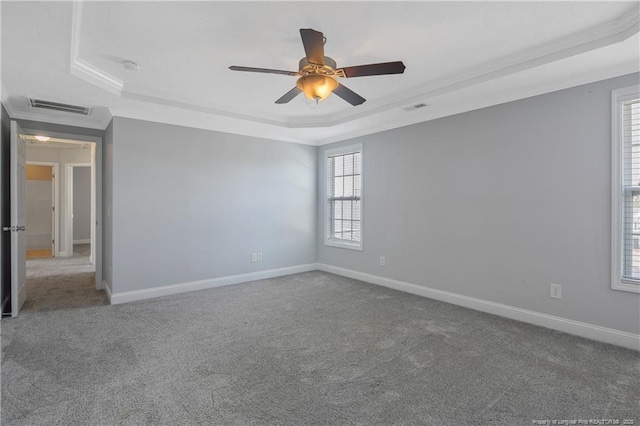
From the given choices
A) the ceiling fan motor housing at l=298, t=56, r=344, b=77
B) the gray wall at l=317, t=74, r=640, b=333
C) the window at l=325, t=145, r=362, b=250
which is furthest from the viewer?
the window at l=325, t=145, r=362, b=250

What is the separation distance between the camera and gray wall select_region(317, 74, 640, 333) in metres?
2.87

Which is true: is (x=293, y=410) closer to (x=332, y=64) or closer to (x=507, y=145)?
(x=332, y=64)

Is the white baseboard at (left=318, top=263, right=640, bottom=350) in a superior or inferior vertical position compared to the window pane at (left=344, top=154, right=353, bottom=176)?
inferior

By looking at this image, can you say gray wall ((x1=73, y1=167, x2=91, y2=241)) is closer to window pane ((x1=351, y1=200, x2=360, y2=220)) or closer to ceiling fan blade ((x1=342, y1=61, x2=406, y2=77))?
window pane ((x1=351, y1=200, x2=360, y2=220))

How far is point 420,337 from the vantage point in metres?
2.93

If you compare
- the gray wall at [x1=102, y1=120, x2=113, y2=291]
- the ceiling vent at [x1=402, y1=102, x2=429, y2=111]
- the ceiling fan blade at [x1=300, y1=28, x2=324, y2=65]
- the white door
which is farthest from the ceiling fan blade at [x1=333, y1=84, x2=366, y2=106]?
the white door

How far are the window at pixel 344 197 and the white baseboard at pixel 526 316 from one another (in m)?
0.90

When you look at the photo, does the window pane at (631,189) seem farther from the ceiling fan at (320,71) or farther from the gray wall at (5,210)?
the gray wall at (5,210)

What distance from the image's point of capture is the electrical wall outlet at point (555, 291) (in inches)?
121

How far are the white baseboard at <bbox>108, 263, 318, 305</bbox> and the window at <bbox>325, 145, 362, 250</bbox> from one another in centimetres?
79

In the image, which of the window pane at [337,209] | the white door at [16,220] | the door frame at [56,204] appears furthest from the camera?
the door frame at [56,204]

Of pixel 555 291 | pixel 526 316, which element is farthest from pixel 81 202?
pixel 555 291

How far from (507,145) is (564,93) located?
648mm

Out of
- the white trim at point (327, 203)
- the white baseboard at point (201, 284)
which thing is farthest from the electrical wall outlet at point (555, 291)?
the white baseboard at point (201, 284)
